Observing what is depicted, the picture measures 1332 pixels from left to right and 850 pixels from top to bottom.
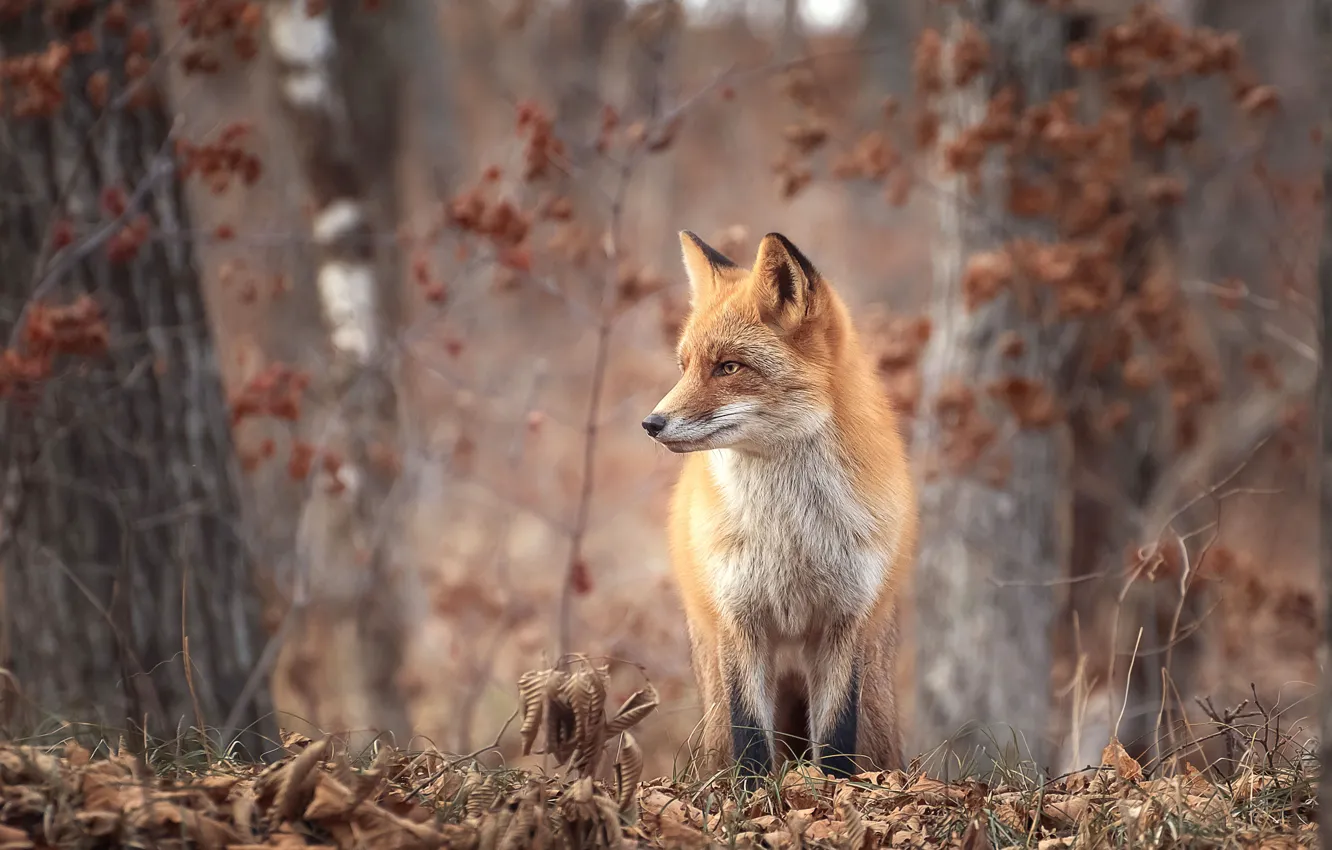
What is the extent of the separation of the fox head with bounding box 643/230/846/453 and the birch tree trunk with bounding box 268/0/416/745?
5.15 meters

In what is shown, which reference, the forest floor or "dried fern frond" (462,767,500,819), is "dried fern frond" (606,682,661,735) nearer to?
the forest floor

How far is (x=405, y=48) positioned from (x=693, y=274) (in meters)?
8.69

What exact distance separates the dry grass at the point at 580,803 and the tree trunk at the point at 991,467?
13.0 feet

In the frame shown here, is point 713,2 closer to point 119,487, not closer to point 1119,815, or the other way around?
point 119,487

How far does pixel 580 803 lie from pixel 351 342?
21.1ft

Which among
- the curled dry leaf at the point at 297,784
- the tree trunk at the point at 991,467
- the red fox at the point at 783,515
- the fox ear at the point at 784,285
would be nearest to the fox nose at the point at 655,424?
the red fox at the point at 783,515

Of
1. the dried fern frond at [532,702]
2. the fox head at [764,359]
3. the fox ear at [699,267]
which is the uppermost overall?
the fox ear at [699,267]

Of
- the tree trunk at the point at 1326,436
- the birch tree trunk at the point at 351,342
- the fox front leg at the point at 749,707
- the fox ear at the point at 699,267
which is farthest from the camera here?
the birch tree trunk at the point at 351,342

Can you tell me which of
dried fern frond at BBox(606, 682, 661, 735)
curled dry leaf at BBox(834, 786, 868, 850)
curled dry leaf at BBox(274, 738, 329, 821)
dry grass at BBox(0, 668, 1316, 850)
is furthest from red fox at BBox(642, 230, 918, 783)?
curled dry leaf at BBox(274, 738, 329, 821)

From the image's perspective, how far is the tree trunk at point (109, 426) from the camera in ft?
19.1

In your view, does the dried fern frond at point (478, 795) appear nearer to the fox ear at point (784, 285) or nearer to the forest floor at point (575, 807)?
the forest floor at point (575, 807)

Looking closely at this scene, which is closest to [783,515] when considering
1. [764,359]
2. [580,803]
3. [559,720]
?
[764,359]

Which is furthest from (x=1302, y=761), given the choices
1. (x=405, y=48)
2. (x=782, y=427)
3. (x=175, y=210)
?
(x=405, y=48)

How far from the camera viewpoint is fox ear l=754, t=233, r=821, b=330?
13.0ft
